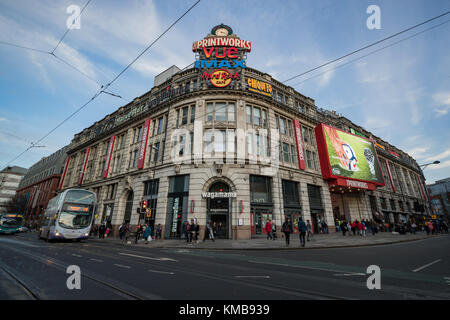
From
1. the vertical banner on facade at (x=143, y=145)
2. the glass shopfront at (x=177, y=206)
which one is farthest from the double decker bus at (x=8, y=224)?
the glass shopfront at (x=177, y=206)

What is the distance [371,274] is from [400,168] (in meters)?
57.5

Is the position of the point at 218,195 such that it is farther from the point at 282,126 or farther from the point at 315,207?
the point at 315,207

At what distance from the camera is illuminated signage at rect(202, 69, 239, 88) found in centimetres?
2316

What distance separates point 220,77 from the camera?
23.5m

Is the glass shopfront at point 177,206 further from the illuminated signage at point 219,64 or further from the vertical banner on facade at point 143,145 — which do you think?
the illuminated signage at point 219,64

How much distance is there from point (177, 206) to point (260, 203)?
876 centimetres

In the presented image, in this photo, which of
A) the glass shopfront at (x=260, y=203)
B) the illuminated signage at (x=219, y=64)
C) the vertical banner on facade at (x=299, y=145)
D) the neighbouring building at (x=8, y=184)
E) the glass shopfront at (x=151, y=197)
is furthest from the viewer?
the neighbouring building at (x=8, y=184)

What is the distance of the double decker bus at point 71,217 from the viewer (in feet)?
53.0

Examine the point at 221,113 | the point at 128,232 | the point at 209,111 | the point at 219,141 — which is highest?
the point at 209,111

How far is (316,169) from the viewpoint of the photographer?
27781 mm

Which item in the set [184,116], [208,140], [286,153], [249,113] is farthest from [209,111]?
[286,153]

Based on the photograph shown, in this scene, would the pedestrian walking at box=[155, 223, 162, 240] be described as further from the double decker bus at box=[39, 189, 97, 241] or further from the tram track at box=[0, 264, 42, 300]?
the tram track at box=[0, 264, 42, 300]

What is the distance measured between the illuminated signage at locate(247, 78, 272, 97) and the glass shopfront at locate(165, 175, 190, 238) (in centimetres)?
1324
